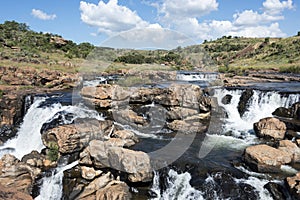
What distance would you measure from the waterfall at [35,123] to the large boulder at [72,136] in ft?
7.17

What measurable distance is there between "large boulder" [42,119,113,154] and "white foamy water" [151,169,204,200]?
4235 mm

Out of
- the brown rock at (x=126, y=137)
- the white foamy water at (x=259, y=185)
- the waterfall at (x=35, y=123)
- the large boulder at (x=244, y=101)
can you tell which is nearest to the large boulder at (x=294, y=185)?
the white foamy water at (x=259, y=185)

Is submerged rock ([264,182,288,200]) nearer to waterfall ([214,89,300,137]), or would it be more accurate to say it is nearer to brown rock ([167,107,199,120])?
waterfall ([214,89,300,137])

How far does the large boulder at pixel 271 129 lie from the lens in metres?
14.3

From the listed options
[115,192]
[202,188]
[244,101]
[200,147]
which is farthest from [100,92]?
[202,188]

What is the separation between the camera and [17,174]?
11.2 meters

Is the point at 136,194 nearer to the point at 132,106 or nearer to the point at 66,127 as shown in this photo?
the point at 66,127

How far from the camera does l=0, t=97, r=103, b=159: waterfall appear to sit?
15355 millimetres

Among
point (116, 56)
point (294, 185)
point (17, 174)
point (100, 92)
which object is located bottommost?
point (17, 174)

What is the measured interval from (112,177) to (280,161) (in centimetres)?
668

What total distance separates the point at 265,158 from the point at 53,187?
8408 mm

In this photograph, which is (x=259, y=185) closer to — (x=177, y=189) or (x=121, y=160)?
(x=177, y=189)

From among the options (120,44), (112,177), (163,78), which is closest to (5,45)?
(163,78)

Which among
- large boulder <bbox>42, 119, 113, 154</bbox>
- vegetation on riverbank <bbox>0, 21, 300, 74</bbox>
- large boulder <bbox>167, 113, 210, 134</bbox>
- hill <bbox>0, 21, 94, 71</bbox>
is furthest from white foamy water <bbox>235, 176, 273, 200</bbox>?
hill <bbox>0, 21, 94, 71</bbox>
